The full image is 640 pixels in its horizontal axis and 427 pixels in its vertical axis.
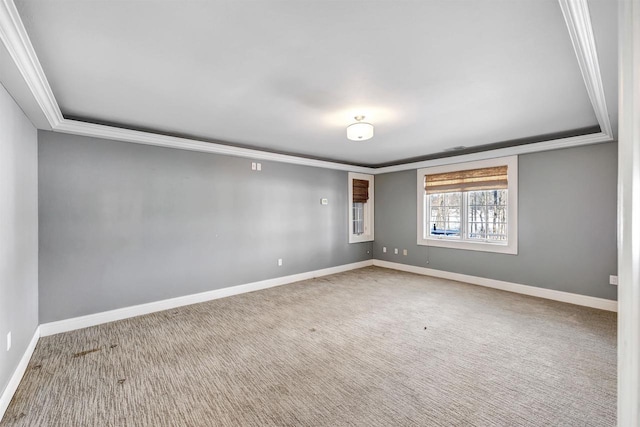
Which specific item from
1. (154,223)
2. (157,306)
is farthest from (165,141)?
(157,306)

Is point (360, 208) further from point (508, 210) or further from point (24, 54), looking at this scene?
point (24, 54)

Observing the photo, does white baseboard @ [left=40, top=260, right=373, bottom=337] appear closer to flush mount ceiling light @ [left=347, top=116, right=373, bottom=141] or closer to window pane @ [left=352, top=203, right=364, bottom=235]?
window pane @ [left=352, top=203, right=364, bottom=235]

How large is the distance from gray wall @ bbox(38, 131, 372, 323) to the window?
1.27 m

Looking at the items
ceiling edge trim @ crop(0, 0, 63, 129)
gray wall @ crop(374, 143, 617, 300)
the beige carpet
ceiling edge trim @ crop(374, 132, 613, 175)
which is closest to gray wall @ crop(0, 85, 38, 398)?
ceiling edge trim @ crop(0, 0, 63, 129)

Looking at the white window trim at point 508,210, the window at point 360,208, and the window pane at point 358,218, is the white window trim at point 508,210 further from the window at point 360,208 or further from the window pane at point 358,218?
the window pane at point 358,218

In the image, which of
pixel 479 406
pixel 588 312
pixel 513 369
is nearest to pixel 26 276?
pixel 479 406

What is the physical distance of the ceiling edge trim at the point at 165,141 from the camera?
3.35 m

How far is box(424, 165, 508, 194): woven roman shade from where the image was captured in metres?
4.91

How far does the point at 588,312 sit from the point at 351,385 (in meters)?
3.59

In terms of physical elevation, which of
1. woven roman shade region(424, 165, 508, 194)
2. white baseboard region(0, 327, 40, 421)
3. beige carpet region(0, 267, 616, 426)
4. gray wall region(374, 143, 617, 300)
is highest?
woven roman shade region(424, 165, 508, 194)

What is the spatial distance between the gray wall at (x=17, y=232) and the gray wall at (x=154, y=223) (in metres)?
0.21

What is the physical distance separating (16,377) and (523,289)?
20.2 feet

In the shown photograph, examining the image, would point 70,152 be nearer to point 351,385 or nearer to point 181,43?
point 181,43

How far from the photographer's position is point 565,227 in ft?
14.0
